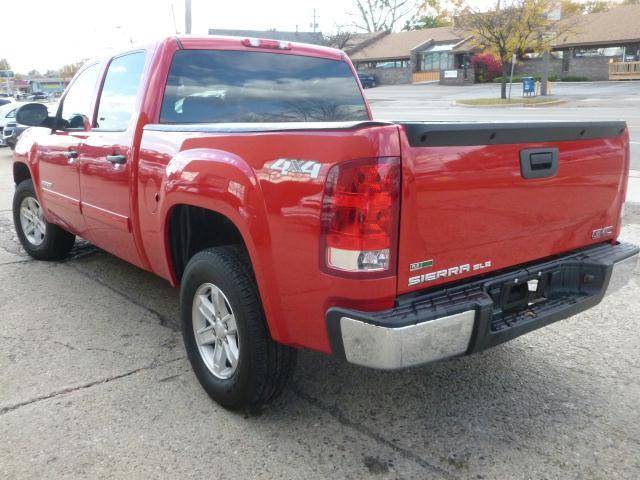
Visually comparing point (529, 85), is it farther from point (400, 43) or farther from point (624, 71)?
point (400, 43)

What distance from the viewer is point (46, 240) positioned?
5668 mm

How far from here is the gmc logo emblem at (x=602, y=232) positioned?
3.19m

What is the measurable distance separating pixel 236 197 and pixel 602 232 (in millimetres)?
1959

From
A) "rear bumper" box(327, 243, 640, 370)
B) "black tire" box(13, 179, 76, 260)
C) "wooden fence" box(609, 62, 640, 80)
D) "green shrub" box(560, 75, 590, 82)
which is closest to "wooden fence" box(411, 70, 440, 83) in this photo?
"green shrub" box(560, 75, 590, 82)

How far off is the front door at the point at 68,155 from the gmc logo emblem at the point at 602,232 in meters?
3.42

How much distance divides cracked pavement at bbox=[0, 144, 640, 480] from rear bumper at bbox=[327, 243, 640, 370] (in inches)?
21.5

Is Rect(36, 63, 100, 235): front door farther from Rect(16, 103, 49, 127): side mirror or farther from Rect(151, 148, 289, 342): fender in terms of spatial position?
Rect(151, 148, 289, 342): fender

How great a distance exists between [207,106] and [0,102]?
2066 centimetres

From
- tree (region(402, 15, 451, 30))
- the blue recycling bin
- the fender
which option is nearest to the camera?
the fender

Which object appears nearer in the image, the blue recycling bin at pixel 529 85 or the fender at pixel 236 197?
the fender at pixel 236 197

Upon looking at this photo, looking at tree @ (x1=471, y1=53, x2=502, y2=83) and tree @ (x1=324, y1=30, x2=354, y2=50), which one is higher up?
tree @ (x1=324, y1=30, x2=354, y2=50)

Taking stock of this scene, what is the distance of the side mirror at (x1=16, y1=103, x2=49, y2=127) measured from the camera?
4.63 metres

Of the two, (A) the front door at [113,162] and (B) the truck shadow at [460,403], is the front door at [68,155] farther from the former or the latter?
(B) the truck shadow at [460,403]

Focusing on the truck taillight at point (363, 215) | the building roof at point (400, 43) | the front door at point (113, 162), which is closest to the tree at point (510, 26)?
the building roof at point (400, 43)
